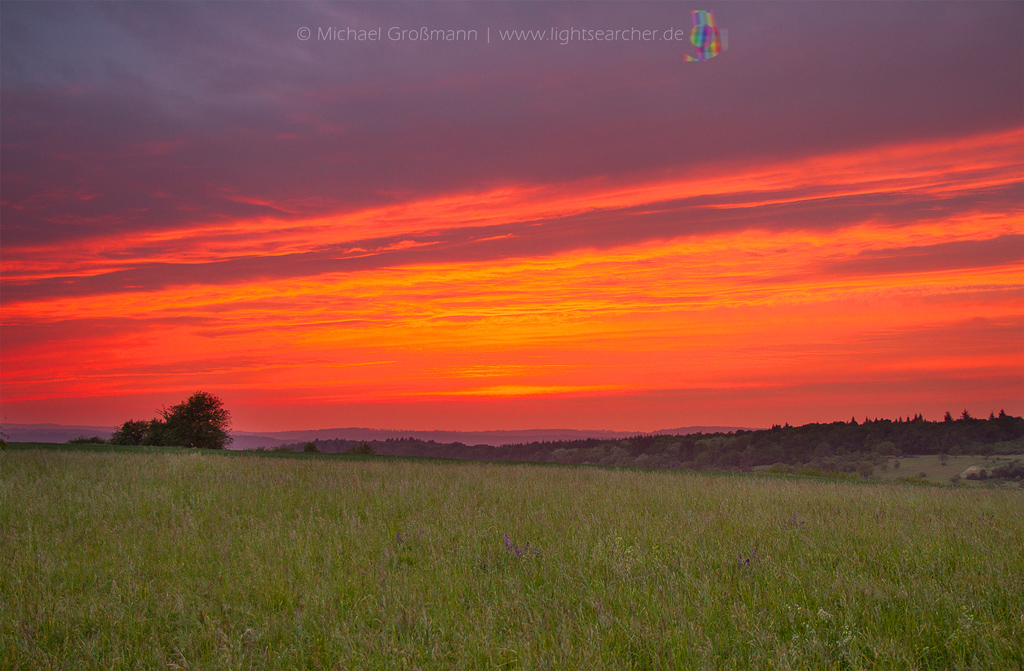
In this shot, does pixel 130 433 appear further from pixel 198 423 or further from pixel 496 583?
pixel 496 583

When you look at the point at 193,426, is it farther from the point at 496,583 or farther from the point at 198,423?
the point at 496,583

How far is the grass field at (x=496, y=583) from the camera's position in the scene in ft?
15.9

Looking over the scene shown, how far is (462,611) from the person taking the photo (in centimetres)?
564

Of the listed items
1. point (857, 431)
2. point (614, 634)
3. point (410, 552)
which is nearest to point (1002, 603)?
point (614, 634)

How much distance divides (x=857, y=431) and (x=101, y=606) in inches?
2065

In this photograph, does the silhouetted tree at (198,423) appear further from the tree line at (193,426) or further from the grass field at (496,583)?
the grass field at (496,583)

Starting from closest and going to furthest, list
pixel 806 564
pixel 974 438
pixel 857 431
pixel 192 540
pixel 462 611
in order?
pixel 462 611, pixel 806 564, pixel 192 540, pixel 974 438, pixel 857 431

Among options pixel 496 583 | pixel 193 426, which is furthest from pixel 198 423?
pixel 496 583

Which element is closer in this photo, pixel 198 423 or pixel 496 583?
pixel 496 583

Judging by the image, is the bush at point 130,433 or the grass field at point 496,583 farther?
the bush at point 130,433

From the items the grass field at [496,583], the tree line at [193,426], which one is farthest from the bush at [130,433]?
the grass field at [496,583]

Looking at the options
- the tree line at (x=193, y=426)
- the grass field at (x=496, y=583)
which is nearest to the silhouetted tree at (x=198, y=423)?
the tree line at (x=193, y=426)

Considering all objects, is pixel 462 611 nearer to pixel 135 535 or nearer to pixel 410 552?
pixel 410 552

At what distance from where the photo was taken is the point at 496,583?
6.52 meters
